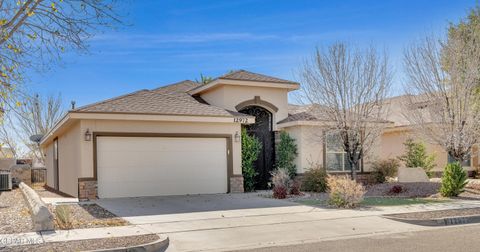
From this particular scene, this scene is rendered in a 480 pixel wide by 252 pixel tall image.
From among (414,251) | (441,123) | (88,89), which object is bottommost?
(414,251)

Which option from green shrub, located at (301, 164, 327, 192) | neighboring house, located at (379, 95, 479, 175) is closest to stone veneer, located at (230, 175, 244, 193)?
green shrub, located at (301, 164, 327, 192)

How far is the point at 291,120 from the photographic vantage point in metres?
19.9

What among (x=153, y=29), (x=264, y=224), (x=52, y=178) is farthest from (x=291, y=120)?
(x=52, y=178)

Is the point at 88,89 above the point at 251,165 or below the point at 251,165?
above

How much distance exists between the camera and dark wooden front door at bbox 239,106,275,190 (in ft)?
66.8

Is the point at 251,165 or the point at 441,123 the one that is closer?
the point at 441,123

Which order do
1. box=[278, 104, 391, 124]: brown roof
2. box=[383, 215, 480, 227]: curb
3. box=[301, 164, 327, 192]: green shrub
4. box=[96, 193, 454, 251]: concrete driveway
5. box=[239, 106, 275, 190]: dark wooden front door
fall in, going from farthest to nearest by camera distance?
box=[239, 106, 275, 190]: dark wooden front door < box=[301, 164, 327, 192]: green shrub < box=[278, 104, 391, 124]: brown roof < box=[383, 215, 480, 227]: curb < box=[96, 193, 454, 251]: concrete driveway

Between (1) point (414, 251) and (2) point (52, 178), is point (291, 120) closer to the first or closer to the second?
(1) point (414, 251)

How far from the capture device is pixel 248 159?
1945cm

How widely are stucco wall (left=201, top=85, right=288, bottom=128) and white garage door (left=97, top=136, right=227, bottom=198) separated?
7.46 ft

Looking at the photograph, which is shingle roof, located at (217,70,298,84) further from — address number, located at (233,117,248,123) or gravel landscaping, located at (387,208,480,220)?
gravel landscaping, located at (387,208,480,220)

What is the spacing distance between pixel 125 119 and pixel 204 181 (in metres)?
4.03

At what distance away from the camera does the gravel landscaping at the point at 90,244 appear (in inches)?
315

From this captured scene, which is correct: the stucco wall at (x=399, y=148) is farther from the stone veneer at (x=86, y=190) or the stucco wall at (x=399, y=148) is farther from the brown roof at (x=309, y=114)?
the stone veneer at (x=86, y=190)
